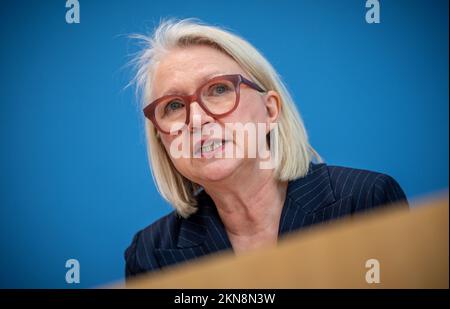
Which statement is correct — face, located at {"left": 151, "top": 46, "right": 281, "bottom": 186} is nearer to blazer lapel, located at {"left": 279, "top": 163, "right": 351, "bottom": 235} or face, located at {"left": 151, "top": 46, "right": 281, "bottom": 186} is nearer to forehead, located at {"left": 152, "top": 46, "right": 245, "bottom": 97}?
forehead, located at {"left": 152, "top": 46, "right": 245, "bottom": 97}

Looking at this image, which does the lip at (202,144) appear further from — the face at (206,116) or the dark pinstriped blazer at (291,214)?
the dark pinstriped blazer at (291,214)

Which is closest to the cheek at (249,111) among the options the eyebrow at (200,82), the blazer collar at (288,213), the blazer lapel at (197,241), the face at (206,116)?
the face at (206,116)

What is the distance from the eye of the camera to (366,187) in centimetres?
140

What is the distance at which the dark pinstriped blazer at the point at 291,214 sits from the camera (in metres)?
1.41

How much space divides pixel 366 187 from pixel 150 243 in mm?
701

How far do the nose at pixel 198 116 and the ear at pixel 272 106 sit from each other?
220mm

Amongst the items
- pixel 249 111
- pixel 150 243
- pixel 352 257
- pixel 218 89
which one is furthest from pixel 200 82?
pixel 352 257

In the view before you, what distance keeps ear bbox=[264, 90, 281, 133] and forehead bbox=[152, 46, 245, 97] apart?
4.7 inches

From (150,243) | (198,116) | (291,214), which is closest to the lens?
(198,116)

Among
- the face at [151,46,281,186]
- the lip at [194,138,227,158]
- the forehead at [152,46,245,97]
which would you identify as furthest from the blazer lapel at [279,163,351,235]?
the forehead at [152,46,245,97]

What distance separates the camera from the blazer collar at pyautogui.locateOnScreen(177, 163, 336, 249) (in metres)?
1.45

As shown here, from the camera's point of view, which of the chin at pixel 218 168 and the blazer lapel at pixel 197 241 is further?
the blazer lapel at pixel 197 241

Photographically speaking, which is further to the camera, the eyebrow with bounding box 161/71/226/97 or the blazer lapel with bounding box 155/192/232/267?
the blazer lapel with bounding box 155/192/232/267

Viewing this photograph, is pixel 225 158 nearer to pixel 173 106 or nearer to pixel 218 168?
pixel 218 168
